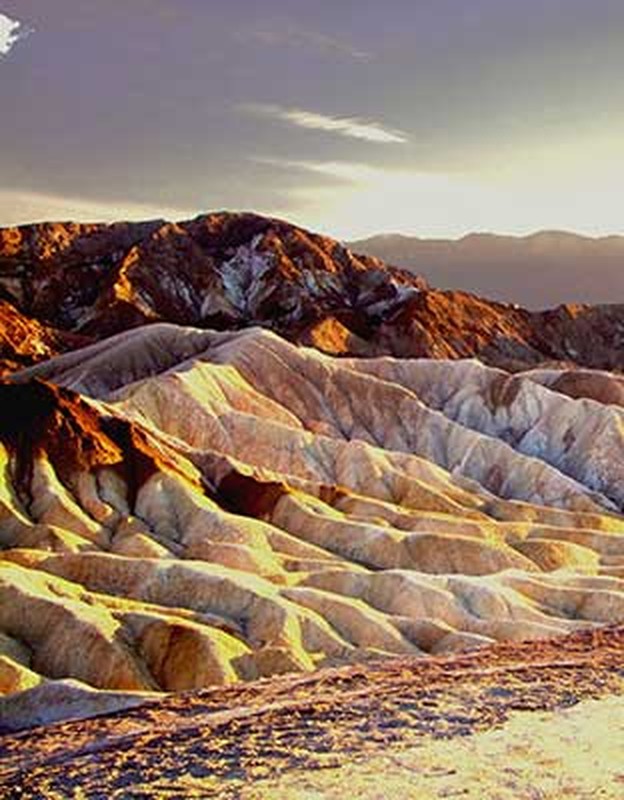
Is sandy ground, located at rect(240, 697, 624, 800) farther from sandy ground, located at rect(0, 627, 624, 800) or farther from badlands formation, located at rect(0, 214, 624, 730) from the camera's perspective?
badlands formation, located at rect(0, 214, 624, 730)

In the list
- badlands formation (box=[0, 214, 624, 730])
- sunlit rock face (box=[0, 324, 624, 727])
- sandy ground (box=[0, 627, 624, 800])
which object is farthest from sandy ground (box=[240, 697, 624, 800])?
sunlit rock face (box=[0, 324, 624, 727])

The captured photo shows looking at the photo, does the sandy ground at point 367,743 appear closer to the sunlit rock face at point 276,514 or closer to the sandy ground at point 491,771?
the sandy ground at point 491,771

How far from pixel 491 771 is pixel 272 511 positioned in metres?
71.1

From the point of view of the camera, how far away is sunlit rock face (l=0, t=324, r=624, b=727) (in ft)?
186

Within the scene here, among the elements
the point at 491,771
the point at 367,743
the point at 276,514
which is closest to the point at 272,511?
the point at 276,514

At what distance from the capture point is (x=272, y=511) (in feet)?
277

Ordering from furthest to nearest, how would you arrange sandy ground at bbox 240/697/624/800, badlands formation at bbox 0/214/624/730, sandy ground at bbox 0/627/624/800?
badlands formation at bbox 0/214/624/730 < sandy ground at bbox 0/627/624/800 < sandy ground at bbox 240/697/624/800

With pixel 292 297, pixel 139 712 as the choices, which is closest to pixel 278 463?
pixel 139 712

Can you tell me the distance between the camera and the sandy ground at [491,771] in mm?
12883

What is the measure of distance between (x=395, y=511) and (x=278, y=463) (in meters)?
15.0

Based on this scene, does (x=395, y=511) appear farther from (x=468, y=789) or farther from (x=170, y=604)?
(x=468, y=789)

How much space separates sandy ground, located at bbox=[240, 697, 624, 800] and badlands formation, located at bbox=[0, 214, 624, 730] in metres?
26.0

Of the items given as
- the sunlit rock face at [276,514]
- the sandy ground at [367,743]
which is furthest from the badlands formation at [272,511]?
the sandy ground at [367,743]

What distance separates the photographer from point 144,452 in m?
84.1
